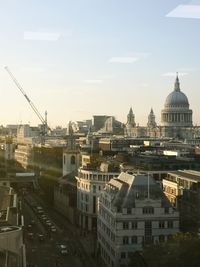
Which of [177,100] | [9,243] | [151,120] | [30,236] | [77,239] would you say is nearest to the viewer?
[9,243]

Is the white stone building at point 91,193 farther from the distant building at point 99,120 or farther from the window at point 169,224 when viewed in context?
the distant building at point 99,120

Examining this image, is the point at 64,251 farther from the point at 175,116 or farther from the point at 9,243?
the point at 175,116

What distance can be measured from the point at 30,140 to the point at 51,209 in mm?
50786

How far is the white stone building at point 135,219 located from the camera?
23.6 m

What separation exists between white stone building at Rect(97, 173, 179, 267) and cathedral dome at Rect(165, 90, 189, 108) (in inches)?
3577

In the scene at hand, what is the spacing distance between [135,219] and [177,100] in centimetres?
9266

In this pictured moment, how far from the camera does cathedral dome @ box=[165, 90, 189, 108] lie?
4520 inches

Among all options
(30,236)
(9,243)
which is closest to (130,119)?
(30,236)

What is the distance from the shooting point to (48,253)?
27.5 meters

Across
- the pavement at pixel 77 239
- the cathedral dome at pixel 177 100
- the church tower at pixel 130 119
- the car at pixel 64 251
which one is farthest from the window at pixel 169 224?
the church tower at pixel 130 119

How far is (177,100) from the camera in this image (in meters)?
115

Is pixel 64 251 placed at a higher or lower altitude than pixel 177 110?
lower

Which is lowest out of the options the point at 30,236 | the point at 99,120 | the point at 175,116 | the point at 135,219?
the point at 30,236

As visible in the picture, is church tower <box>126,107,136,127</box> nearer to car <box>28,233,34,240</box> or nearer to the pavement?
the pavement
